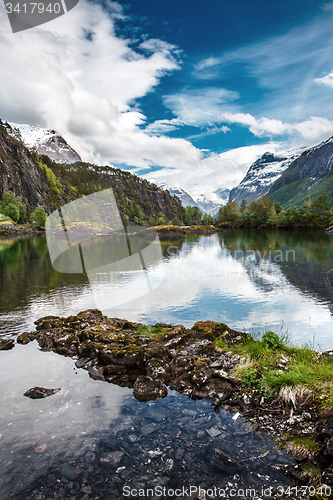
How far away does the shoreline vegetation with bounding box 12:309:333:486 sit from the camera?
6828 mm

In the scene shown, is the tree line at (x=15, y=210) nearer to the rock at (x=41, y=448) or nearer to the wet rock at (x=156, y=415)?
the rock at (x=41, y=448)

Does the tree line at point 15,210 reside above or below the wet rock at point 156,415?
above

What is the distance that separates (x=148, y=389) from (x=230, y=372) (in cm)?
316


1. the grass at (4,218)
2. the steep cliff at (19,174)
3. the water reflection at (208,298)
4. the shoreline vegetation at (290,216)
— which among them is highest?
the steep cliff at (19,174)

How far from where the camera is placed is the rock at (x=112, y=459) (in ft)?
21.5

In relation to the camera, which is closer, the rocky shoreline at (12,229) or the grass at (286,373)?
the grass at (286,373)

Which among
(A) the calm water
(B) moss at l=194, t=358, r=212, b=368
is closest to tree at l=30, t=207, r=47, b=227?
(A) the calm water

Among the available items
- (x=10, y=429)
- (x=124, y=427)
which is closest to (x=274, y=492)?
(x=124, y=427)

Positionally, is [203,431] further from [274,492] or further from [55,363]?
[55,363]

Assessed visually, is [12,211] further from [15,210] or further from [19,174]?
[19,174]

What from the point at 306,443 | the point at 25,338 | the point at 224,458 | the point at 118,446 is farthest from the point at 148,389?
the point at 25,338

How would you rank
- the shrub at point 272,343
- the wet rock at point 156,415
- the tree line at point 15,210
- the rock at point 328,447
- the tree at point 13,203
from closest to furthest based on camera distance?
the rock at point 328,447, the wet rock at point 156,415, the shrub at point 272,343, the tree line at point 15,210, the tree at point 13,203

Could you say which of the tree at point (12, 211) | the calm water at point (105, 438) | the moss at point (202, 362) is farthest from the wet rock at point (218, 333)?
the tree at point (12, 211)

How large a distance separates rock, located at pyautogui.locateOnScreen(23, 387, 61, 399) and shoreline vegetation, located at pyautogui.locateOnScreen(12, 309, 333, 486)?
1.91 meters
